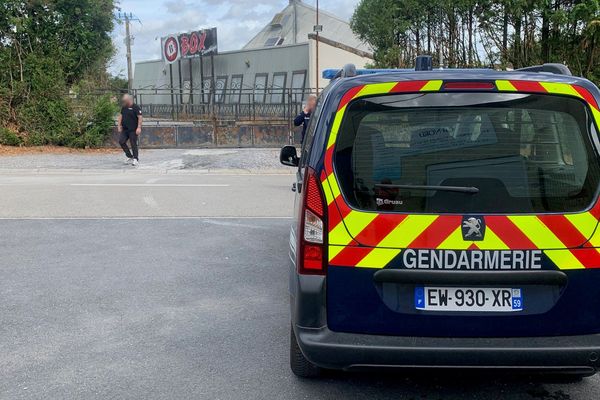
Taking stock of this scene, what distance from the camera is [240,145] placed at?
2000 centimetres

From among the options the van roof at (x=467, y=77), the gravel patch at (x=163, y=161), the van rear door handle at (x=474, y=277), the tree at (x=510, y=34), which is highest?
the tree at (x=510, y=34)

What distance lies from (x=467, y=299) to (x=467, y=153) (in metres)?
0.71

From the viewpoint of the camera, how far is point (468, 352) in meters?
3.03

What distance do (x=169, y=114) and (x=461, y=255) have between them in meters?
29.0

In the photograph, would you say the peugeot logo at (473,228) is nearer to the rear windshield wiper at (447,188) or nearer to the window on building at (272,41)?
the rear windshield wiper at (447,188)

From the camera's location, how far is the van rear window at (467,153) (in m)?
3.09

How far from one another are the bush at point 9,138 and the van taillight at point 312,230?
687 inches

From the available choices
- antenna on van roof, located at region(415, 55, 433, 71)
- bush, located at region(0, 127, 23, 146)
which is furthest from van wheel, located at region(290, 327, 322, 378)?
bush, located at region(0, 127, 23, 146)

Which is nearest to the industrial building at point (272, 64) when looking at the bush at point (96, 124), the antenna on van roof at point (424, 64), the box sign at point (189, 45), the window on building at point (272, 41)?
the window on building at point (272, 41)

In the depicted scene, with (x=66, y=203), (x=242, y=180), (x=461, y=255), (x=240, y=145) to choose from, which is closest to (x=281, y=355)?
(x=461, y=255)

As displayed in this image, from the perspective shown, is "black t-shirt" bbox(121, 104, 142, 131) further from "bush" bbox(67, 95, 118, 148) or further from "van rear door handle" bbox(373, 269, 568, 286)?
"van rear door handle" bbox(373, 269, 568, 286)

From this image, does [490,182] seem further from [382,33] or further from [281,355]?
[382,33]

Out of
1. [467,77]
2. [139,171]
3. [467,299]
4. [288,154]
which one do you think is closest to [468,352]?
[467,299]

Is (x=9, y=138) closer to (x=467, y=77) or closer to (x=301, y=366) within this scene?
(x=301, y=366)
